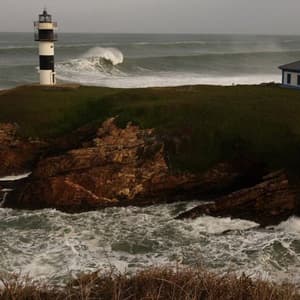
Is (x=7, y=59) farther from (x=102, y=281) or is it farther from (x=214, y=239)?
(x=102, y=281)

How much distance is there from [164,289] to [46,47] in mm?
33399

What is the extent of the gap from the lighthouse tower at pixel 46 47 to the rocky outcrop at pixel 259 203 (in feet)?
75.6

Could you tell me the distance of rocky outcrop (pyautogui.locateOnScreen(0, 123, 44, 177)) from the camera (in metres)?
23.5

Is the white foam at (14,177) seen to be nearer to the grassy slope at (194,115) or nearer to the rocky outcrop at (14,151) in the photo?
the rocky outcrop at (14,151)

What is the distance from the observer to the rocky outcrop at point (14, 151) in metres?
23.5

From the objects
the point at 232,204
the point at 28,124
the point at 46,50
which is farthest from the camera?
the point at 46,50

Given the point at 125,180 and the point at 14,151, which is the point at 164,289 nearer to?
the point at 125,180

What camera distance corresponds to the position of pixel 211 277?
7.87 meters

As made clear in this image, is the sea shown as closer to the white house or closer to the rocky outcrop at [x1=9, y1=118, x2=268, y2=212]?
the rocky outcrop at [x1=9, y1=118, x2=268, y2=212]

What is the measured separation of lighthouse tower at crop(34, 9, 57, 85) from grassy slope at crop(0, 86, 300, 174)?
7.55 meters

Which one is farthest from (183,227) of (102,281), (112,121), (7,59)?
(7,59)

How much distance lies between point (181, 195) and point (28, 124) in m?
9.40

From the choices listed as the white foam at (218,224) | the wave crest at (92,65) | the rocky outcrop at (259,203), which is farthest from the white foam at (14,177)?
the wave crest at (92,65)

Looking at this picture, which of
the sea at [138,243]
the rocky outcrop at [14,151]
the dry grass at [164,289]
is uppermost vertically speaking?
the dry grass at [164,289]
